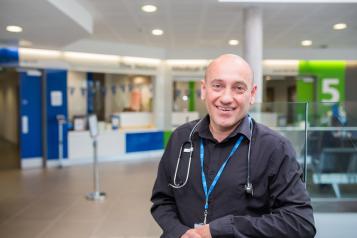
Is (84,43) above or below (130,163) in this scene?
above

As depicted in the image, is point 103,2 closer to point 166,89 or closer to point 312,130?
point 312,130

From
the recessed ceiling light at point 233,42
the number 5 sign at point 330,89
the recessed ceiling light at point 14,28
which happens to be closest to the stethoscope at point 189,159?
the recessed ceiling light at point 14,28

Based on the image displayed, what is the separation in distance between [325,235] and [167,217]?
8.65ft

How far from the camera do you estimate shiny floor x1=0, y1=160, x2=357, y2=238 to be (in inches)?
146

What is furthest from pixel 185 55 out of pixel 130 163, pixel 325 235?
pixel 325 235

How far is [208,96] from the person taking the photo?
1358mm

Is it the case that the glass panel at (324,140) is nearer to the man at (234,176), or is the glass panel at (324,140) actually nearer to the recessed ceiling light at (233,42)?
the man at (234,176)

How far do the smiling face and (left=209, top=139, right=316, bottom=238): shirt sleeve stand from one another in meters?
0.22

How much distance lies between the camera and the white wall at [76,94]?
28.1ft

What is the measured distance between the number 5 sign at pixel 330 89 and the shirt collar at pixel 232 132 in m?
9.68

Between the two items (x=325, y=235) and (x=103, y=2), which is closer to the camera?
(x=325, y=235)

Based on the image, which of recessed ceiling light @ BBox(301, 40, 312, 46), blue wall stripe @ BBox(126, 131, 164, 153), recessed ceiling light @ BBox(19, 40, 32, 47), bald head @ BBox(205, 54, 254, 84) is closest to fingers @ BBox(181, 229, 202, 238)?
bald head @ BBox(205, 54, 254, 84)

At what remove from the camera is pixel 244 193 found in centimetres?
126

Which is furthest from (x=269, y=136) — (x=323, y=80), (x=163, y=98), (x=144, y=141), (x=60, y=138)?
(x=323, y=80)
